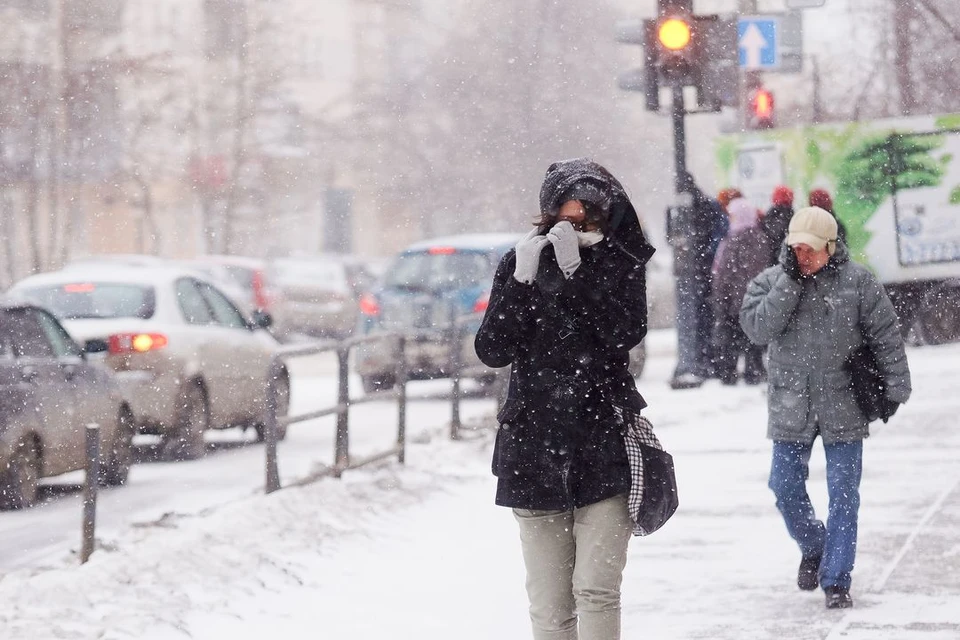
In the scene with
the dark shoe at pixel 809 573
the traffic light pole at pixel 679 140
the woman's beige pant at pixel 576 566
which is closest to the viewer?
the woman's beige pant at pixel 576 566

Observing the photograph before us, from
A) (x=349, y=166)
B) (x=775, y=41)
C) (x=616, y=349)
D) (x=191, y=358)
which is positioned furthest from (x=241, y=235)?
(x=616, y=349)

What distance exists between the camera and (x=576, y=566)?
14.3 feet

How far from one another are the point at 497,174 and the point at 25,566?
127ft

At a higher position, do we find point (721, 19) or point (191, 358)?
point (721, 19)

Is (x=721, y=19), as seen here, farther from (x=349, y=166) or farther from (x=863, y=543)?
(x=349, y=166)

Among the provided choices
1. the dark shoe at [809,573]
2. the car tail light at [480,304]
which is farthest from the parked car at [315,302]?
the dark shoe at [809,573]

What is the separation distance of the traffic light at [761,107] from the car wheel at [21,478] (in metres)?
11.0

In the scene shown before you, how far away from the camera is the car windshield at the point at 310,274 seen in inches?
1192

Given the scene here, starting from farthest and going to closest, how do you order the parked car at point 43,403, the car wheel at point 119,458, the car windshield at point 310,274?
the car windshield at point 310,274, the car wheel at point 119,458, the parked car at point 43,403

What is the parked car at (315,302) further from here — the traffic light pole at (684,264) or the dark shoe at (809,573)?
the dark shoe at (809,573)

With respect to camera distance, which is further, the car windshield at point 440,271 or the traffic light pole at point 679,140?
the car windshield at point 440,271

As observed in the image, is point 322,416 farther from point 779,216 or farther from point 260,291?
point 260,291

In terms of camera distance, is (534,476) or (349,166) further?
(349,166)

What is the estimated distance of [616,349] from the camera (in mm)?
4328
